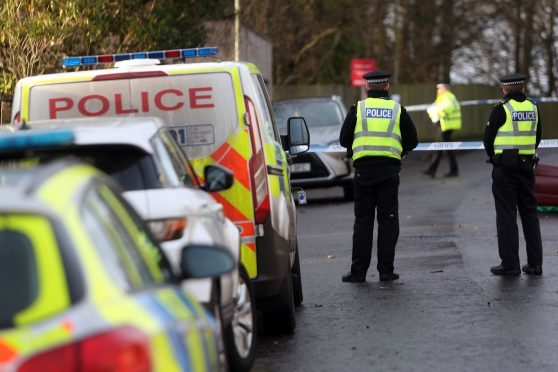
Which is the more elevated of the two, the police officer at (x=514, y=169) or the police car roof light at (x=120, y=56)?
the police car roof light at (x=120, y=56)

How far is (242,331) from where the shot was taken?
24.7 ft

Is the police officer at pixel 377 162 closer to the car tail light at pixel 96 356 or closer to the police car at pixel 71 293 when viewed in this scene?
the police car at pixel 71 293

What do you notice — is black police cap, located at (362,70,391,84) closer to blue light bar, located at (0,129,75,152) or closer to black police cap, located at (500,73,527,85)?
black police cap, located at (500,73,527,85)

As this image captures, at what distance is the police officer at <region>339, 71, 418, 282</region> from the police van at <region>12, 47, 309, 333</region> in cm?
274

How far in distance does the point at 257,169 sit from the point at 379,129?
3.43 metres

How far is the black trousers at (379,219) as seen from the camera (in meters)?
11.8

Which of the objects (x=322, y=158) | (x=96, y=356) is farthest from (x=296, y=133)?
(x=322, y=158)

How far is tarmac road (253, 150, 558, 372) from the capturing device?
318 inches

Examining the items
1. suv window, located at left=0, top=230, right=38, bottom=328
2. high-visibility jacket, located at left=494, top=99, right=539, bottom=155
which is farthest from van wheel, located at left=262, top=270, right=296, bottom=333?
suv window, located at left=0, top=230, right=38, bottom=328

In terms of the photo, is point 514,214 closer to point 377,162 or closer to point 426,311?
point 377,162

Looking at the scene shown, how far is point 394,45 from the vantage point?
52.2m

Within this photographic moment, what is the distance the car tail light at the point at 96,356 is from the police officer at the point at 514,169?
8516 millimetres

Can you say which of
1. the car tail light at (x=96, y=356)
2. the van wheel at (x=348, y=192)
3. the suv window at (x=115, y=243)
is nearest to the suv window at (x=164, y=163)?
the suv window at (x=115, y=243)

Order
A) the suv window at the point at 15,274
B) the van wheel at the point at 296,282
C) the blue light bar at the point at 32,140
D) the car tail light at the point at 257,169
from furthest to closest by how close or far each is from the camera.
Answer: the van wheel at the point at 296,282 < the car tail light at the point at 257,169 < the blue light bar at the point at 32,140 < the suv window at the point at 15,274
